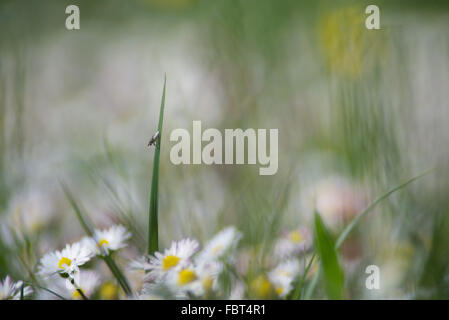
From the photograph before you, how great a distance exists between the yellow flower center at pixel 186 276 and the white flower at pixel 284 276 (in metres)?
0.09

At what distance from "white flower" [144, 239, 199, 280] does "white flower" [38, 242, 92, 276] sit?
0.19ft

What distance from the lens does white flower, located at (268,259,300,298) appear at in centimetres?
43

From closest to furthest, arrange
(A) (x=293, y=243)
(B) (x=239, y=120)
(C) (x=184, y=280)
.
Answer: (C) (x=184, y=280) < (A) (x=293, y=243) < (B) (x=239, y=120)

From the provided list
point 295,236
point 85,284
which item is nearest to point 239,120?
point 295,236

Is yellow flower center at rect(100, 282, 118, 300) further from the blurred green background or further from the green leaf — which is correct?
the green leaf

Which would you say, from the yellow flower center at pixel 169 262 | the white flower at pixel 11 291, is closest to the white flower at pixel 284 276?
the yellow flower center at pixel 169 262

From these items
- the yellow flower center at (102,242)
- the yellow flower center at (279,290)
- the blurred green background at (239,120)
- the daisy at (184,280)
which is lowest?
the yellow flower center at (279,290)

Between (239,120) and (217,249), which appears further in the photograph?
(239,120)

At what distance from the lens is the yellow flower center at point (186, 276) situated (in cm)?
39

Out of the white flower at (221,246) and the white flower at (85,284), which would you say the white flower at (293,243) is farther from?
the white flower at (85,284)

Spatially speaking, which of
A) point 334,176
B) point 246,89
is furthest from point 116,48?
point 334,176

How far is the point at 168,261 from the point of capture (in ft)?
1.32

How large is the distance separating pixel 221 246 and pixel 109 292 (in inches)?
5.3

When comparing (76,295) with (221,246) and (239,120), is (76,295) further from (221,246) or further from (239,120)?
(239,120)
